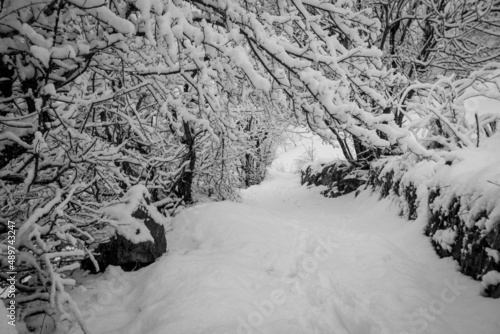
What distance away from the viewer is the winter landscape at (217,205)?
6.60 ft

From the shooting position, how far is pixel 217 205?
19.3ft

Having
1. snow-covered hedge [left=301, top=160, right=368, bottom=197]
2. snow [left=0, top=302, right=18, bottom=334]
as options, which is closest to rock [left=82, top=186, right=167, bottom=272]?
snow [left=0, top=302, right=18, bottom=334]

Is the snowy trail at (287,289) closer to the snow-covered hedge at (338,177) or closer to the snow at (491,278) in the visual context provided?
the snow at (491,278)

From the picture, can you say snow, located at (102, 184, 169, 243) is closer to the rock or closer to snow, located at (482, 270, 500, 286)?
the rock

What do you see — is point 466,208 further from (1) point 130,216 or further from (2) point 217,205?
(1) point 130,216

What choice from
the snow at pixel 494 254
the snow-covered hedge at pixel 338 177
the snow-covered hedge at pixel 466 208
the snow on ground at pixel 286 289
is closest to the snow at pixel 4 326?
the snow on ground at pixel 286 289

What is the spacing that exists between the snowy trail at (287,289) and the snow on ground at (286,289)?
0.5 inches

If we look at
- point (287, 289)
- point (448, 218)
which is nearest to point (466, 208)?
point (448, 218)

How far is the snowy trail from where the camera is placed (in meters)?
2.71

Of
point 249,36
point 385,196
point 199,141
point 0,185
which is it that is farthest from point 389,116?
point 385,196

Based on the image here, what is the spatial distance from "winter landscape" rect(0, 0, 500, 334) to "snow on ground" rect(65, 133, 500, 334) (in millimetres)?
21

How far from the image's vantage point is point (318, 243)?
4734 mm

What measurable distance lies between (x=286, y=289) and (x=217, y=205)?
2763 mm

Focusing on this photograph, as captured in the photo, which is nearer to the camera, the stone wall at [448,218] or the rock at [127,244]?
the stone wall at [448,218]
